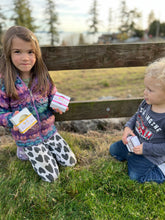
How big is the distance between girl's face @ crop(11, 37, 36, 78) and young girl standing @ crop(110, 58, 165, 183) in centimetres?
122

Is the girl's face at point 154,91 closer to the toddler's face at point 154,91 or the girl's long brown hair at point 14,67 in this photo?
the toddler's face at point 154,91

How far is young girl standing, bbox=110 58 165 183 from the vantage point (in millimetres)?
1856

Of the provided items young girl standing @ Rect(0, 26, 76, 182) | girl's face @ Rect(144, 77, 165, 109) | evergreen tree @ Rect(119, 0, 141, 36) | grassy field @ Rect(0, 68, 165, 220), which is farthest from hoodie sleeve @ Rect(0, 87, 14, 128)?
evergreen tree @ Rect(119, 0, 141, 36)

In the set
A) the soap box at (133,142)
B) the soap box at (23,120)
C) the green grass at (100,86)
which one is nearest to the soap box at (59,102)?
the soap box at (23,120)

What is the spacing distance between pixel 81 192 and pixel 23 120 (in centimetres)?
99

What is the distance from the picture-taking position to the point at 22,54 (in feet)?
6.46

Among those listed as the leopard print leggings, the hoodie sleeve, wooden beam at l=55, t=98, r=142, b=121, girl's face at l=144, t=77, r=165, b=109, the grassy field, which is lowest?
the grassy field

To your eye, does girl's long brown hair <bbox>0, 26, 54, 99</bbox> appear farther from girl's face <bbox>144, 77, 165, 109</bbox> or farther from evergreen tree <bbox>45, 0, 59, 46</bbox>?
evergreen tree <bbox>45, 0, 59, 46</bbox>

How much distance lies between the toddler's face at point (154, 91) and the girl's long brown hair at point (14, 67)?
3.68 ft

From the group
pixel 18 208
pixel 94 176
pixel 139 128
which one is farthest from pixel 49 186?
pixel 139 128

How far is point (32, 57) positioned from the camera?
6.67 ft

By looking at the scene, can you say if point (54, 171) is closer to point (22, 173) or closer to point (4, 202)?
point (22, 173)

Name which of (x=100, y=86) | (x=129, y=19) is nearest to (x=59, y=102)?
(x=100, y=86)

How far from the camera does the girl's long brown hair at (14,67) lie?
1.91 m
